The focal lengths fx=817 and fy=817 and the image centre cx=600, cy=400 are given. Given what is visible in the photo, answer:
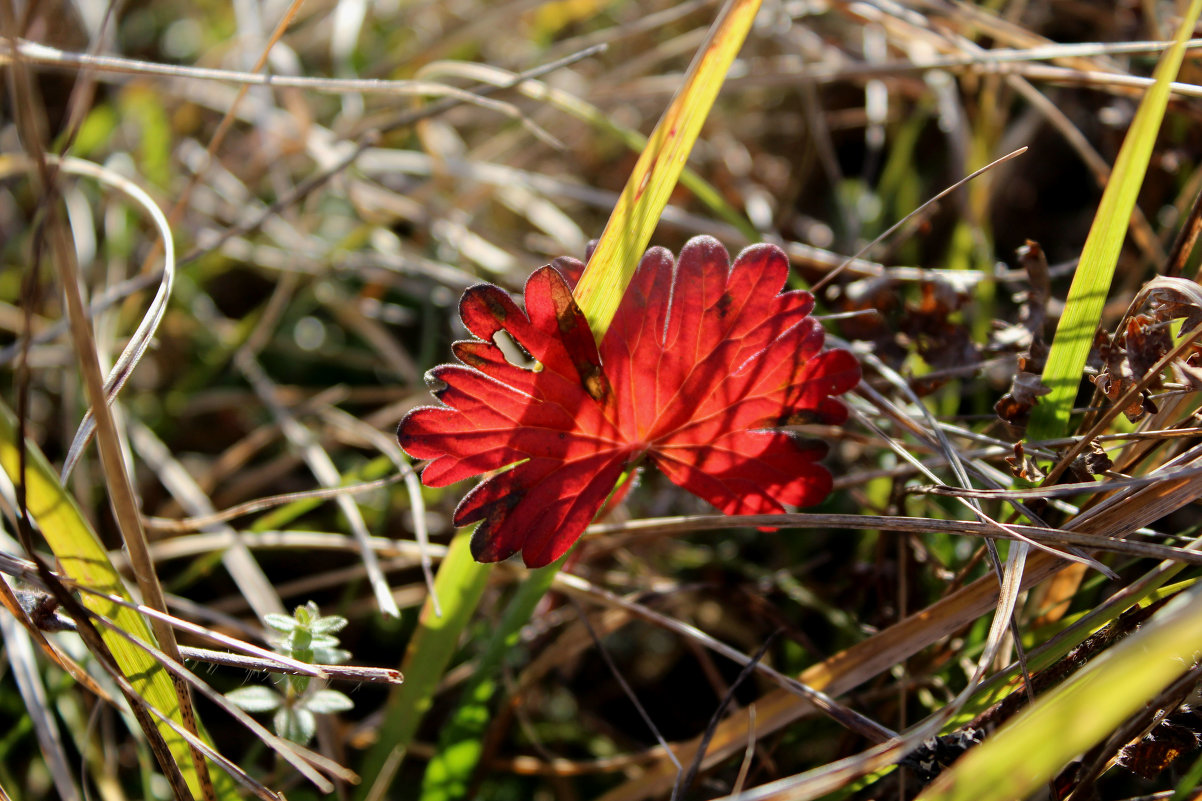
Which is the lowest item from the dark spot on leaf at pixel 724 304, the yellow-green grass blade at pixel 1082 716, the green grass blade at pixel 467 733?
the green grass blade at pixel 467 733

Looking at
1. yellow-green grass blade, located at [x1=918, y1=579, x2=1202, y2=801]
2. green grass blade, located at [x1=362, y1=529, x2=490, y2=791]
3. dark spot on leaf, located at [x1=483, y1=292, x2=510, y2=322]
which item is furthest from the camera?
green grass blade, located at [x1=362, y1=529, x2=490, y2=791]

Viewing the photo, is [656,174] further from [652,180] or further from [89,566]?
[89,566]

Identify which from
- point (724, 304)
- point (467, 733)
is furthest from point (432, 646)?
point (724, 304)

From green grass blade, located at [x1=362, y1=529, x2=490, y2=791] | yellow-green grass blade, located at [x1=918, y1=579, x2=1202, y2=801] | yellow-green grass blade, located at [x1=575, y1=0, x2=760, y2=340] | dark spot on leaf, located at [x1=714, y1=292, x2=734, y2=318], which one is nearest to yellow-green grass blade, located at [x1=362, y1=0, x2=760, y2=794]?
yellow-green grass blade, located at [x1=575, y1=0, x2=760, y2=340]

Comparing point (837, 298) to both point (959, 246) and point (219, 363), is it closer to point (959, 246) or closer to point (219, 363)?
point (959, 246)

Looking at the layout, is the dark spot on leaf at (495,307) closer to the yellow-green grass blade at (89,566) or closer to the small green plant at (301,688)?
the small green plant at (301,688)

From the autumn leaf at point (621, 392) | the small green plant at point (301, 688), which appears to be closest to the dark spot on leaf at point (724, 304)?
the autumn leaf at point (621, 392)

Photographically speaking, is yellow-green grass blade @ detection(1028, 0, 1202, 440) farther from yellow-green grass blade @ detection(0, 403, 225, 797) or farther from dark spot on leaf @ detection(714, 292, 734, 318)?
yellow-green grass blade @ detection(0, 403, 225, 797)
